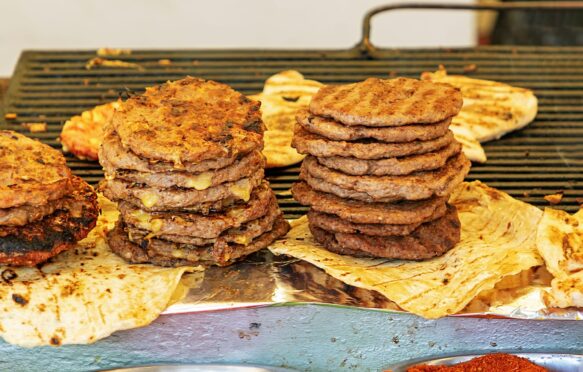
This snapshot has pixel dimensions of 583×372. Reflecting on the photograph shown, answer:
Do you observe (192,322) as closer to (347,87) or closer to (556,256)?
(347,87)

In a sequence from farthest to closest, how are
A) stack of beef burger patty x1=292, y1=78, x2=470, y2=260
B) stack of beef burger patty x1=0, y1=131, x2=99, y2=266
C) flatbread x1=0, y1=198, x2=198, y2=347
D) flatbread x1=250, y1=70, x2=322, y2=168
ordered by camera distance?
flatbread x1=250, y1=70, x2=322, y2=168 < stack of beef burger patty x1=292, y1=78, x2=470, y2=260 < stack of beef burger patty x1=0, y1=131, x2=99, y2=266 < flatbread x1=0, y1=198, x2=198, y2=347

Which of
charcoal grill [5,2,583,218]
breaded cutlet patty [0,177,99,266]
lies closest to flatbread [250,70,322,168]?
charcoal grill [5,2,583,218]

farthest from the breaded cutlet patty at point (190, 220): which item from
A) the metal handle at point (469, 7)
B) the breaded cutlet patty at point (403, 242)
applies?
the metal handle at point (469, 7)

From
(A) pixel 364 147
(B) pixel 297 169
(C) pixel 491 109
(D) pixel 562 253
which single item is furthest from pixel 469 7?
(A) pixel 364 147

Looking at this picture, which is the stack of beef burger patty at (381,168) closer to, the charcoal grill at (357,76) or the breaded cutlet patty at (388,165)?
the breaded cutlet patty at (388,165)

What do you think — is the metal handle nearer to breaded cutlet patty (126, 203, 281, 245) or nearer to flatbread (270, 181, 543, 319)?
flatbread (270, 181, 543, 319)

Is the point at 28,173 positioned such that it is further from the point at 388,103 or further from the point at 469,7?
the point at 469,7
